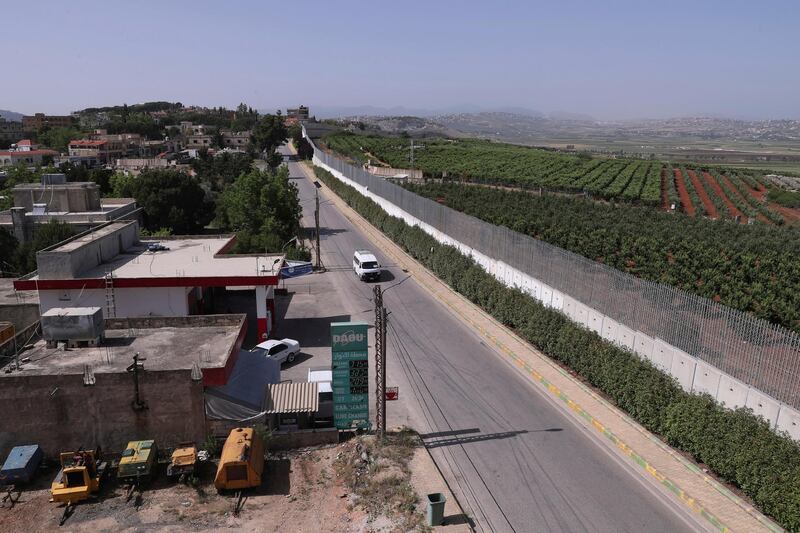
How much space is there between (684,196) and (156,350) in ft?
238

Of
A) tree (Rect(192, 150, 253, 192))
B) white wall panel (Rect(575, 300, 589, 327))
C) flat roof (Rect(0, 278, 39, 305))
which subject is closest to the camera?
white wall panel (Rect(575, 300, 589, 327))

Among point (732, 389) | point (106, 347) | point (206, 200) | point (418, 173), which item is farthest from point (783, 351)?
point (418, 173)

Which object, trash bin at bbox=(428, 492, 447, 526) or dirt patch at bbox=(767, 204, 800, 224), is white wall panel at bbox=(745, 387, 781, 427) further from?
dirt patch at bbox=(767, 204, 800, 224)

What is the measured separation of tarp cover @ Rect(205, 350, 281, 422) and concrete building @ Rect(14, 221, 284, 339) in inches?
218

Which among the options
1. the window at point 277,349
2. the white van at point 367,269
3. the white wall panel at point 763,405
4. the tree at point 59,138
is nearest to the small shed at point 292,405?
the window at point 277,349

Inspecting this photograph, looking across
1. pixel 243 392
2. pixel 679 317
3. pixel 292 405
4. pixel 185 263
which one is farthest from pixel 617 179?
pixel 243 392

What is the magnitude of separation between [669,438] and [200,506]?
12.9 m

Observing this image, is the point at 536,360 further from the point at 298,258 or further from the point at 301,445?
the point at 298,258

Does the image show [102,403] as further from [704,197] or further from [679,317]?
[704,197]

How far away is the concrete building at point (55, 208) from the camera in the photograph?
3984cm

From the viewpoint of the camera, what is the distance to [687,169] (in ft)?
363

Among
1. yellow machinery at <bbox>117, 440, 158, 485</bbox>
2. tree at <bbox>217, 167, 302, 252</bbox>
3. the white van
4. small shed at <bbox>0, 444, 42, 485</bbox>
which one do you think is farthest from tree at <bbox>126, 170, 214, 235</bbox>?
yellow machinery at <bbox>117, 440, 158, 485</bbox>

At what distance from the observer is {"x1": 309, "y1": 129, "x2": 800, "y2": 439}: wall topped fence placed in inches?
575

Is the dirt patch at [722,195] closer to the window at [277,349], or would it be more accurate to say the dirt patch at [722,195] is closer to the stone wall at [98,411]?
the window at [277,349]
